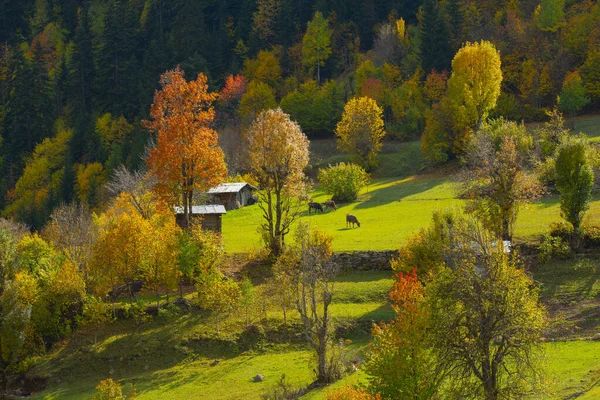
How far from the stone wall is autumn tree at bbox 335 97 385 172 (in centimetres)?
3861

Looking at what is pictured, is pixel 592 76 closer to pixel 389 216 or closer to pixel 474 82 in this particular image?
pixel 474 82

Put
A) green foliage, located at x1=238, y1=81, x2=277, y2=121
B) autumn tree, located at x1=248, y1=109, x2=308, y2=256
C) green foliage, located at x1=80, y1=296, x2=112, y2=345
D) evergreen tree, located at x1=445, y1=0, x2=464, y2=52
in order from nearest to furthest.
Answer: green foliage, located at x1=80, y1=296, x2=112, y2=345, autumn tree, located at x1=248, y1=109, x2=308, y2=256, evergreen tree, located at x1=445, y1=0, x2=464, y2=52, green foliage, located at x1=238, y1=81, x2=277, y2=121

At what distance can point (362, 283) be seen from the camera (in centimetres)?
4909

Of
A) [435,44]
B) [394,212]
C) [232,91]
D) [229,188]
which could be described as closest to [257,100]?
[232,91]

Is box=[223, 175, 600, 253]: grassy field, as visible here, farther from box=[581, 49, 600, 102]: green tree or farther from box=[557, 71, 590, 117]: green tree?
box=[581, 49, 600, 102]: green tree

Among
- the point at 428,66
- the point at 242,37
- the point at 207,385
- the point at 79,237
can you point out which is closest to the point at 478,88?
the point at 428,66

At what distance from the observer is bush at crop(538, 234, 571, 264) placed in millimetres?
48250

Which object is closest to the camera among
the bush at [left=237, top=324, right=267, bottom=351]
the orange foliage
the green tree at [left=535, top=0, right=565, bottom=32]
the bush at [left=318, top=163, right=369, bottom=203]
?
the bush at [left=237, top=324, right=267, bottom=351]

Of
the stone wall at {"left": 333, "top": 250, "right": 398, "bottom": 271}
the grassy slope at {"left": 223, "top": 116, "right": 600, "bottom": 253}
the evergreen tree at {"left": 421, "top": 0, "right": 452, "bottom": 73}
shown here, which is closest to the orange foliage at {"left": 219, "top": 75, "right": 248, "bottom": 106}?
the evergreen tree at {"left": 421, "top": 0, "right": 452, "bottom": 73}

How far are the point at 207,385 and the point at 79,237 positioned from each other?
20.3m

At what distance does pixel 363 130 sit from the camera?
8819cm

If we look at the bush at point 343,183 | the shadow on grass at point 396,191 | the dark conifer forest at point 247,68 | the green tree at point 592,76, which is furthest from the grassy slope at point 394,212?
the dark conifer forest at point 247,68

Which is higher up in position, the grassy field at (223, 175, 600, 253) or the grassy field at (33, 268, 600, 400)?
the grassy field at (223, 175, 600, 253)

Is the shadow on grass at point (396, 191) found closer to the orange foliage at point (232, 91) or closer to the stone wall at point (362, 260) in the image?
the stone wall at point (362, 260)
